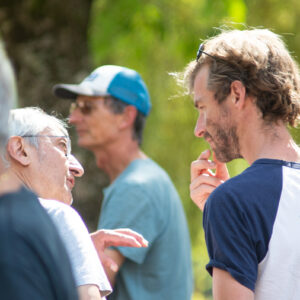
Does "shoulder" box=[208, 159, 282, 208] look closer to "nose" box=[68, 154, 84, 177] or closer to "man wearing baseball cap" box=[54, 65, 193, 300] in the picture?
"nose" box=[68, 154, 84, 177]

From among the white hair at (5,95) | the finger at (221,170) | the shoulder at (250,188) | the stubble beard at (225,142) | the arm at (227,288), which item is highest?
the white hair at (5,95)

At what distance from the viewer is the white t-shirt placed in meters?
2.06

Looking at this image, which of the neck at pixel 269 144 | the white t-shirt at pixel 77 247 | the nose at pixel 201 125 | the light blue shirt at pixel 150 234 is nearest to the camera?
the white t-shirt at pixel 77 247

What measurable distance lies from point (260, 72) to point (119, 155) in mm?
1921

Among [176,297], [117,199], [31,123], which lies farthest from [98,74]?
[31,123]

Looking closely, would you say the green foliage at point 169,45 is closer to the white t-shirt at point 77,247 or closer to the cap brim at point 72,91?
the cap brim at point 72,91

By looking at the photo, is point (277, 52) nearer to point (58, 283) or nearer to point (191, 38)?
point (58, 283)

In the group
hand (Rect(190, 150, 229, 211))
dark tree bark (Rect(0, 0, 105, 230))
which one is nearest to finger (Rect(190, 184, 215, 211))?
hand (Rect(190, 150, 229, 211))

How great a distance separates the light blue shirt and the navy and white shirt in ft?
4.34

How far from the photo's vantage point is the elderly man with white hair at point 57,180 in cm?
207

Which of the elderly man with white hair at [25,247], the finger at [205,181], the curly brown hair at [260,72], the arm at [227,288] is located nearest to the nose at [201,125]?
the curly brown hair at [260,72]

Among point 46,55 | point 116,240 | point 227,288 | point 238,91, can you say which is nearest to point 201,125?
point 238,91

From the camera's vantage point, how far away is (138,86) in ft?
14.2

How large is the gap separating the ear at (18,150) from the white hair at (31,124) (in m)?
0.03
